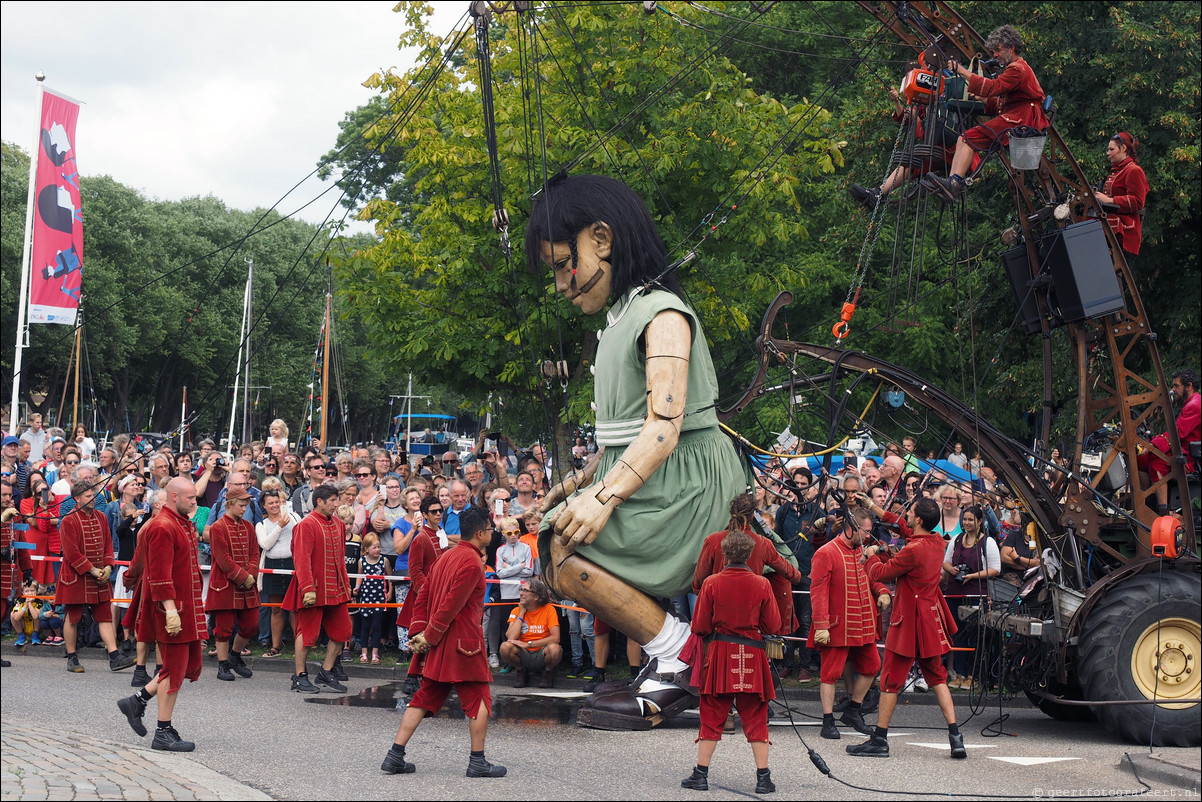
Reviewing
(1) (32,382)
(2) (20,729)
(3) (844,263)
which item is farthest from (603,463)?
(1) (32,382)

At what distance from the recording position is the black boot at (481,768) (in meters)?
6.75

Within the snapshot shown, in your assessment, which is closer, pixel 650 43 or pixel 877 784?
pixel 877 784

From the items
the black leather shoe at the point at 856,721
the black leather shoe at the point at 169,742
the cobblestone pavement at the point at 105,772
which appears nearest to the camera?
the cobblestone pavement at the point at 105,772

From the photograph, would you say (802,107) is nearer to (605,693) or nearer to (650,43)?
(650,43)

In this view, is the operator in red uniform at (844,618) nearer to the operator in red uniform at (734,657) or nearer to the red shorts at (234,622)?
the operator in red uniform at (734,657)

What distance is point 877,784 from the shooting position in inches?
267

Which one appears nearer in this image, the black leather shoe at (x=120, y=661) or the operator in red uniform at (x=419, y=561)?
the operator in red uniform at (x=419, y=561)

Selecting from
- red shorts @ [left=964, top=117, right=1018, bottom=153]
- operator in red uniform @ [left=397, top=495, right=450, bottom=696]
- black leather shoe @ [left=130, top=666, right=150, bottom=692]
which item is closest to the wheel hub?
red shorts @ [left=964, top=117, right=1018, bottom=153]

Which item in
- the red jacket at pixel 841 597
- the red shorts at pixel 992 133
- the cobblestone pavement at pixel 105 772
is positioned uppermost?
the red shorts at pixel 992 133

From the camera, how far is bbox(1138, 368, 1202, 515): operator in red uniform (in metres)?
8.57

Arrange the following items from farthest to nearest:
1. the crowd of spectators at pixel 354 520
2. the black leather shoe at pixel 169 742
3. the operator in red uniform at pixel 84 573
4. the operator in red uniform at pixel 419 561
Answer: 1. the operator in red uniform at pixel 84 573
2. the crowd of spectators at pixel 354 520
3. the operator in red uniform at pixel 419 561
4. the black leather shoe at pixel 169 742

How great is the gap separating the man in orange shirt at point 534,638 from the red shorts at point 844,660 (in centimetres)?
265

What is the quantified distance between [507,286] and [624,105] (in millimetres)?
2564

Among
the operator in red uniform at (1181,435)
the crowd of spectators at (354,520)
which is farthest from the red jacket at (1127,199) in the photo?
the crowd of spectators at (354,520)
